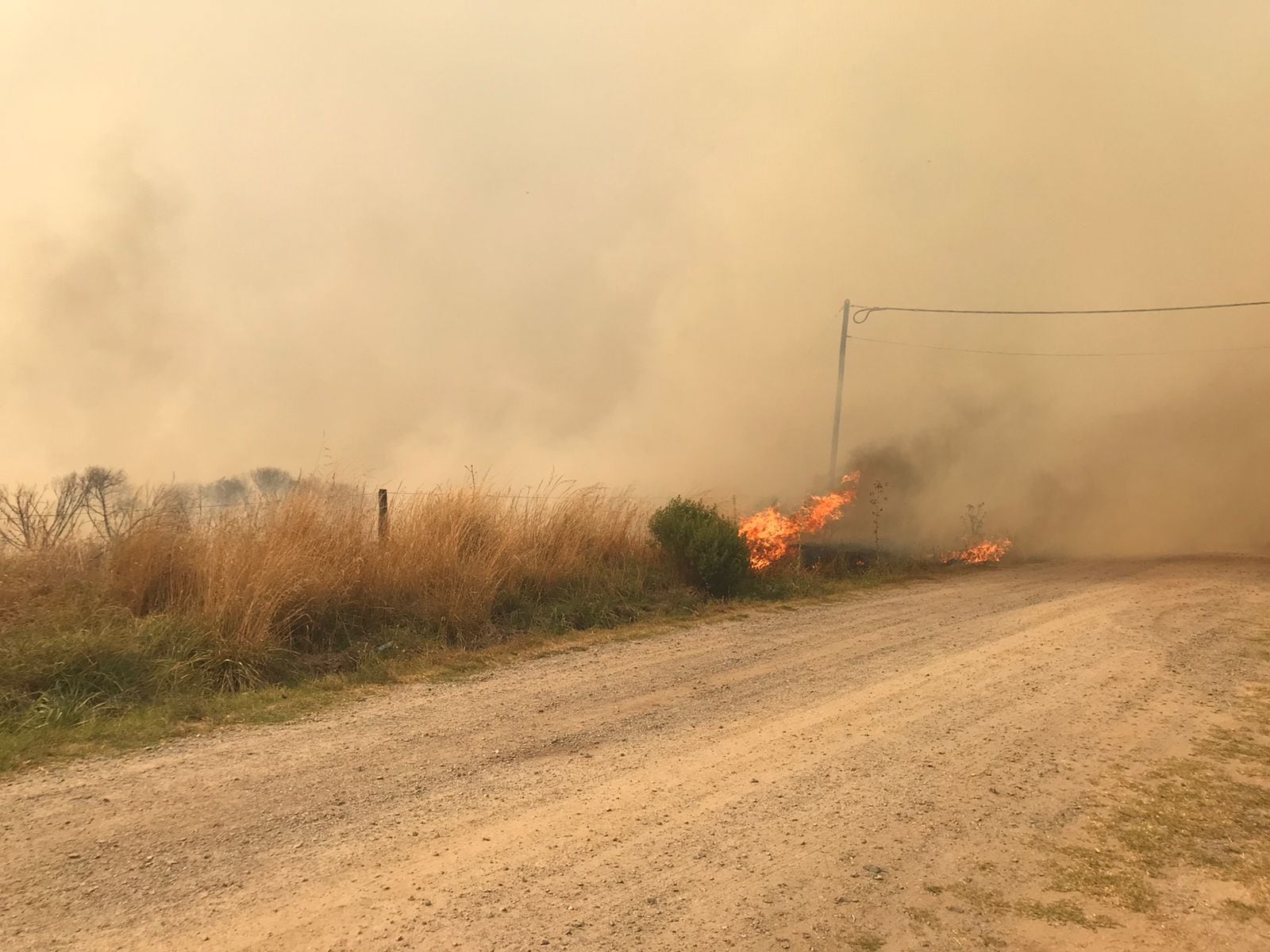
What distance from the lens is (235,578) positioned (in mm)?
6969

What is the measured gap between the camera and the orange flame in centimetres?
1808

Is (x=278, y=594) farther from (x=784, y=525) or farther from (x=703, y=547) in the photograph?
(x=784, y=525)

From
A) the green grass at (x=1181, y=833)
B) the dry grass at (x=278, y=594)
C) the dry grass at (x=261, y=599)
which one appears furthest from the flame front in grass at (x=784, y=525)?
the green grass at (x=1181, y=833)

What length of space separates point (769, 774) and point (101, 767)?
3938 mm

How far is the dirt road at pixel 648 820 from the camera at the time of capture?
309 cm

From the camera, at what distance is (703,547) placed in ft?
35.2

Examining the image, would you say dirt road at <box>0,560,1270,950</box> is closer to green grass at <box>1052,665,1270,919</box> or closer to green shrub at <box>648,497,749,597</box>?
green grass at <box>1052,665,1270,919</box>

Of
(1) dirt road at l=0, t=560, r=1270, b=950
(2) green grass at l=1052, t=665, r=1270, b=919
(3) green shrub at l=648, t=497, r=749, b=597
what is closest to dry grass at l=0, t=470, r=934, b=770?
(3) green shrub at l=648, t=497, r=749, b=597

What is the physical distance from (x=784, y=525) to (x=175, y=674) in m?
11.2

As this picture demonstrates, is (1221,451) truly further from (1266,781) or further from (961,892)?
(961,892)

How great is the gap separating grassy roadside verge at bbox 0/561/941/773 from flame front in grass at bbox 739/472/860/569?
477 cm

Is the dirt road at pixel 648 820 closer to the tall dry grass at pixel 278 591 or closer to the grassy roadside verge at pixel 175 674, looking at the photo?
the grassy roadside verge at pixel 175 674

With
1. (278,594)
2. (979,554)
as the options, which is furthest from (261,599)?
(979,554)

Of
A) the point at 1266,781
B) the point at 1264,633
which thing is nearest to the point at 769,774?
the point at 1266,781
